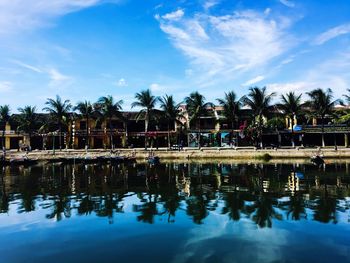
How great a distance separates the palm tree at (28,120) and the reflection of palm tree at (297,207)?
59.6 m

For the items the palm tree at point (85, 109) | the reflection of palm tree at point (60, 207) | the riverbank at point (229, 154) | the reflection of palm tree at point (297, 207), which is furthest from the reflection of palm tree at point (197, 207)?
the palm tree at point (85, 109)

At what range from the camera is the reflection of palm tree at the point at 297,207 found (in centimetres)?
1946

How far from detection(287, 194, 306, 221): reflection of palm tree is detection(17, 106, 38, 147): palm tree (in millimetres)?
59599

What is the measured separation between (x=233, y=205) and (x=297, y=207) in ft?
13.2

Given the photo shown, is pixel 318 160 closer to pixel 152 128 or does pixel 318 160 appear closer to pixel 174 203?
pixel 174 203

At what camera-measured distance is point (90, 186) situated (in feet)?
105

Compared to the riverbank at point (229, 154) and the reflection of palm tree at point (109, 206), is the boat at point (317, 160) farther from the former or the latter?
the reflection of palm tree at point (109, 206)

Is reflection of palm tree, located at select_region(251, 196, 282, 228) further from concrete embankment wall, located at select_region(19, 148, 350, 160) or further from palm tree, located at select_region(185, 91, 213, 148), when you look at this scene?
palm tree, located at select_region(185, 91, 213, 148)

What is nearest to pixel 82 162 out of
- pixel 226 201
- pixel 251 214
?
pixel 226 201

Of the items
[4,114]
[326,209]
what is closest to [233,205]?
[326,209]

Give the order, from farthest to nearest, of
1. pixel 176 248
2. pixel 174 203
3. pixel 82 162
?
pixel 82 162 < pixel 174 203 < pixel 176 248

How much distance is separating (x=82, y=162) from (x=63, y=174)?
1459 centimetres

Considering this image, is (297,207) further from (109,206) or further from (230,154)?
(230,154)

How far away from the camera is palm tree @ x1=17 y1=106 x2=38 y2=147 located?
6938 cm
